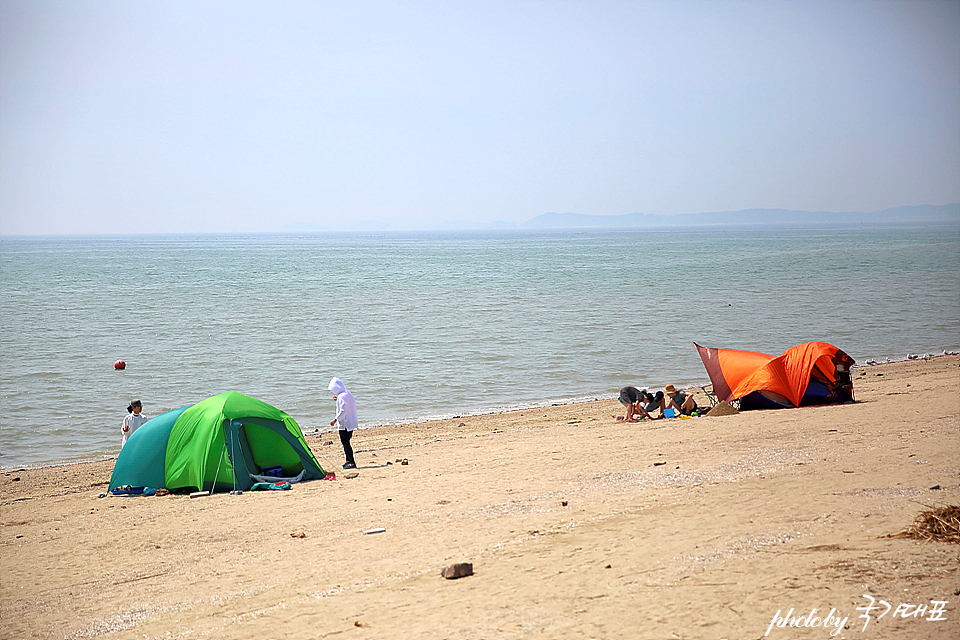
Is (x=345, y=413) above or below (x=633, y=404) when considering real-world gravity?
above

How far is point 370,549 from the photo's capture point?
822 centimetres

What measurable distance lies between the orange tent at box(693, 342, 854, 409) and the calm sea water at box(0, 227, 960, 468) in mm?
6080

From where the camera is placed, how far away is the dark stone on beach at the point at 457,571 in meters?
7.05

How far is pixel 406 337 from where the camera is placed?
34.1 m

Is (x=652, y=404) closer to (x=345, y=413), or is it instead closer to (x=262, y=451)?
(x=345, y=413)

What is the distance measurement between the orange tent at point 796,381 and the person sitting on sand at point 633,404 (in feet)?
5.94

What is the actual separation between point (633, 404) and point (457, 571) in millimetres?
9706

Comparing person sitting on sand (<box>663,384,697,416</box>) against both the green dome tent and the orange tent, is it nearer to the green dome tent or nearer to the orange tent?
the orange tent

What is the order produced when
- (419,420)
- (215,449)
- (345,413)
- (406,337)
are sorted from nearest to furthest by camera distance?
(215,449), (345,413), (419,420), (406,337)

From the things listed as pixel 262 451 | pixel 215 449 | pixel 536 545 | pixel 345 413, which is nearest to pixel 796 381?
pixel 345 413

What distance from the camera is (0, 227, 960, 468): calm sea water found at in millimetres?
21422

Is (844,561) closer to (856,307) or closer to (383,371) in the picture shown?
(383,371)

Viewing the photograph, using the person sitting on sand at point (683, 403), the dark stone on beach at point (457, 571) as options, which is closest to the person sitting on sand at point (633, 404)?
the person sitting on sand at point (683, 403)

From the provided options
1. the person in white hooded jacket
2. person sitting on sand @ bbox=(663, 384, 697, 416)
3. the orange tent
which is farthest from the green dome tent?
the orange tent
